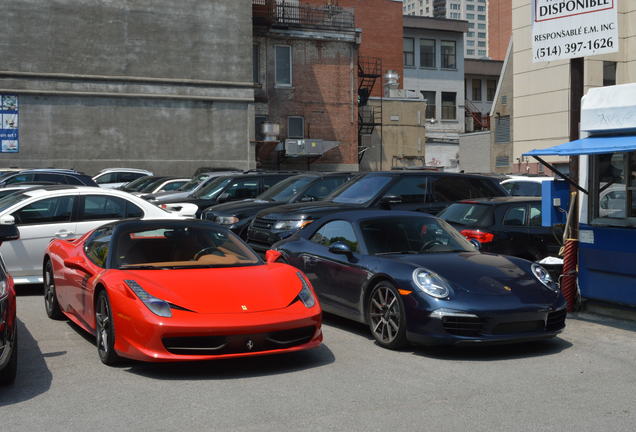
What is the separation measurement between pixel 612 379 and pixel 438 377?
4.95 ft

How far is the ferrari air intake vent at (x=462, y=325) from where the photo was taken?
25.6 feet

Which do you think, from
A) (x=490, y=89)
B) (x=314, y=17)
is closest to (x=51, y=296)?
(x=314, y=17)

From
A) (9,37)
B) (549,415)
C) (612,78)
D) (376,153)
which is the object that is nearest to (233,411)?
(549,415)

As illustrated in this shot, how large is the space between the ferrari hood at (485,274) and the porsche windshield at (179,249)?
1767mm

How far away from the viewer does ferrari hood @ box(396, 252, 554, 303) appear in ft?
26.6

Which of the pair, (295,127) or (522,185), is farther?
(295,127)

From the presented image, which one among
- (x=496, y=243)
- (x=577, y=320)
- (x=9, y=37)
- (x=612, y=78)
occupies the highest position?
(x=9, y=37)

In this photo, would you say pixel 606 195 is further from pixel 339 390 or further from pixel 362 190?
pixel 339 390

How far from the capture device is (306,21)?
4519cm

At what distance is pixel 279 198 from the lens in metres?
16.8

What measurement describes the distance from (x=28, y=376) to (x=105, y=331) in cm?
75

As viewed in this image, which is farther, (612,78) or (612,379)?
(612,78)

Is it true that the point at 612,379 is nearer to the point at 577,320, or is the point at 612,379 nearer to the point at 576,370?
the point at 576,370

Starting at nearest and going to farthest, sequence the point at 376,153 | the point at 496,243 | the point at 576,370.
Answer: the point at 576,370 < the point at 496,243 < the point at 376,153
